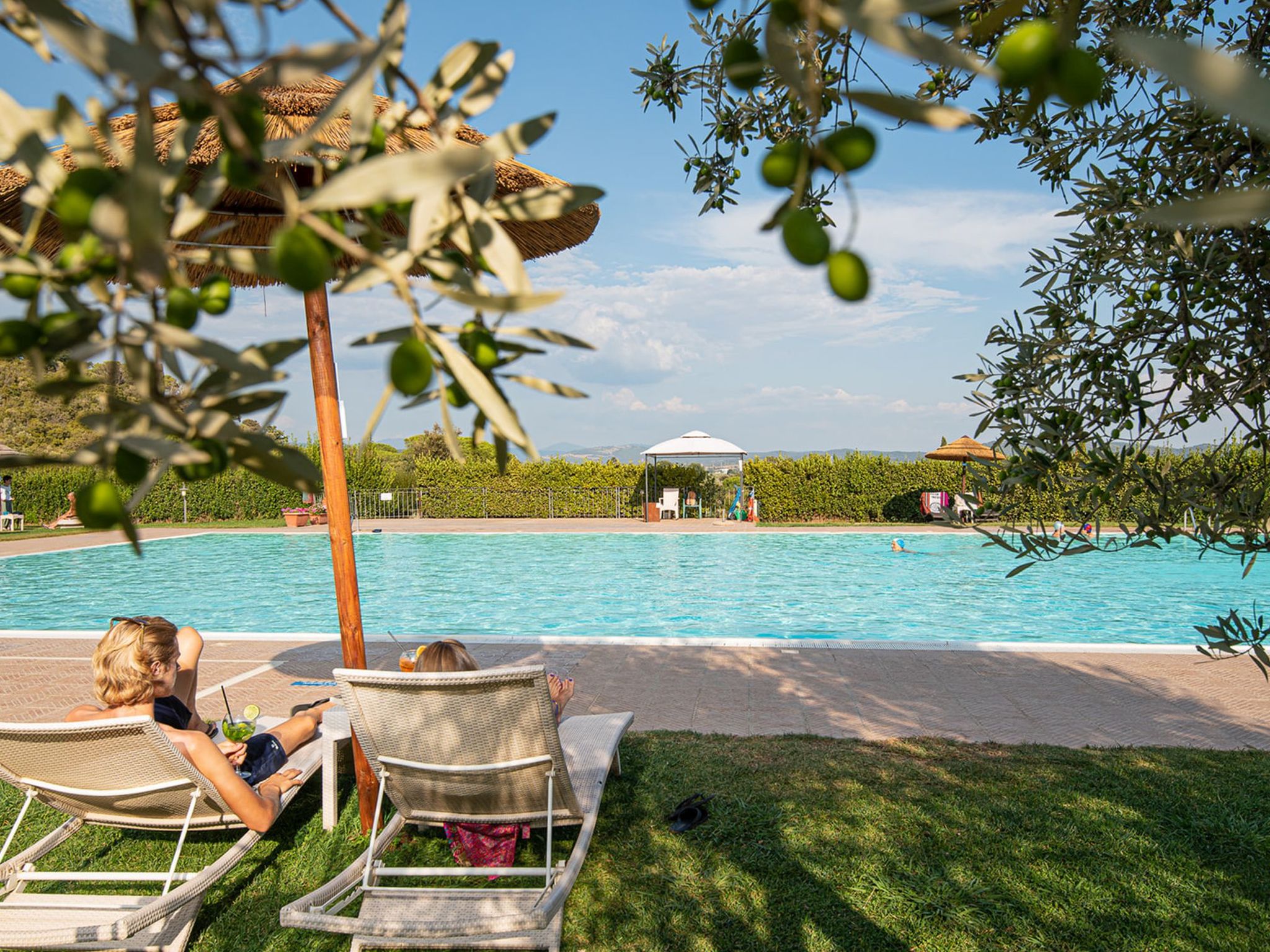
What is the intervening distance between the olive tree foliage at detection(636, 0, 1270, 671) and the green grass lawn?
1.46 metres

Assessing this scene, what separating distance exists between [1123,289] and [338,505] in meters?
3.38

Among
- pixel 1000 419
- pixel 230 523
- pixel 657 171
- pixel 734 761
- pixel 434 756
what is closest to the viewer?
pixel 657 171

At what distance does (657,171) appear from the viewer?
8.64 feet

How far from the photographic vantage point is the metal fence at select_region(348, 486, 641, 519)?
28891 millimetres

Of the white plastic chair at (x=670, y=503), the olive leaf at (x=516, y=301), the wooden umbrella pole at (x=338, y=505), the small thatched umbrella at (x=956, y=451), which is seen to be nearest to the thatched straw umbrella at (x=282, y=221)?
the wooden umbrella pole at (x=338, y=505)

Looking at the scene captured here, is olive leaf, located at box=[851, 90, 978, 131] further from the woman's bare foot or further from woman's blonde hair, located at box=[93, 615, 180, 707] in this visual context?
the woman's bare foot

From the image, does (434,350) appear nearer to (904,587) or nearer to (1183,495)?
(1183,495)

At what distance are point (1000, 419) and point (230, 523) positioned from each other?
27.8 m

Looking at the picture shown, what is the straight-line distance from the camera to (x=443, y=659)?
14.0 ft

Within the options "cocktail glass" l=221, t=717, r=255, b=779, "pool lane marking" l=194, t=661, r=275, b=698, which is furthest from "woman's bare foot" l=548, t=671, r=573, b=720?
"pool lane marking" l=194, t=661, r=275, b=698

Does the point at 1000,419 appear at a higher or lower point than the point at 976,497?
higher

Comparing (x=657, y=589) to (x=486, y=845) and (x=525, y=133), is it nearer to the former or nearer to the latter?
(x=486, y=845)

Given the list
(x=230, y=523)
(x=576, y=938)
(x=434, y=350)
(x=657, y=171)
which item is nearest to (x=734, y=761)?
(x=576, y=938)

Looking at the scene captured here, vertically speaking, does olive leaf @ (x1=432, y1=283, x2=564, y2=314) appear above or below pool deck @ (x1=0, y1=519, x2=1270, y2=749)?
above
